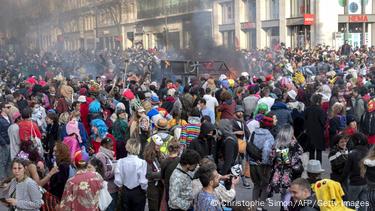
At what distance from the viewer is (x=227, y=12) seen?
46.5 m

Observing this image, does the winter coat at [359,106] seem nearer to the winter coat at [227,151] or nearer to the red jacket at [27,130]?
the winter coat at [227,151]

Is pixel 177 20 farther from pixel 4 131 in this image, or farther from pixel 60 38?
pixel 4 131

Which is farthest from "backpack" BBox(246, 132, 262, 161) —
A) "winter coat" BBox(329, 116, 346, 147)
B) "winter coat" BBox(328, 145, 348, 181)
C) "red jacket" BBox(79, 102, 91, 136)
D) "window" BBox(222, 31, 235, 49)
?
"window" BBox(222, 31, 235, 49)

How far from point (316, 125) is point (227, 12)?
37153 mm

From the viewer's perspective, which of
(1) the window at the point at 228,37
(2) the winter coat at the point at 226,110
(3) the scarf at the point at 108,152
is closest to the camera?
(3) the scarf at the point at 108,152

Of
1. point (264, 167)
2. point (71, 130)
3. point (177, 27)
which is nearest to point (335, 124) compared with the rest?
point (264, 167)

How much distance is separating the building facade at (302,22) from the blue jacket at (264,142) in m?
29.8

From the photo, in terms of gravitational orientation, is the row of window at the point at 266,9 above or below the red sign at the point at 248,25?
above

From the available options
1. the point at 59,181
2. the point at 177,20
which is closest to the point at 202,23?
the point at 177,20

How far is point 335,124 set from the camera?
10.5 meters

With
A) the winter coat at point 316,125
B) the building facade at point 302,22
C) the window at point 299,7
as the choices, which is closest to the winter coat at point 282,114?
the winter coat at point 316,125

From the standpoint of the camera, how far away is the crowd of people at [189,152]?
5.94 m

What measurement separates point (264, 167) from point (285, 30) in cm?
3243

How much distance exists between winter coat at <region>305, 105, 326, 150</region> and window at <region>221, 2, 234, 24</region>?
119ft
